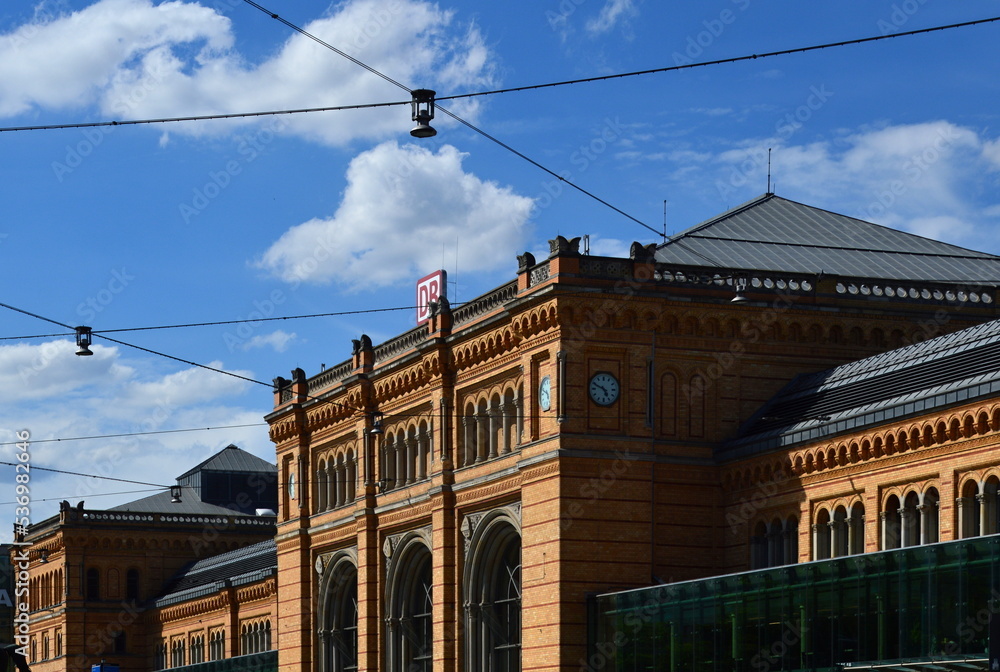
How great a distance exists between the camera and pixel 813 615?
40219 millimetres

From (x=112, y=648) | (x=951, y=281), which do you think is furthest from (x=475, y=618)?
(x=112, y=648)

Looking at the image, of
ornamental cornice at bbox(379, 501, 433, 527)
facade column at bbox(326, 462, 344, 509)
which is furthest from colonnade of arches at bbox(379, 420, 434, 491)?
facade column at bbox(326, 462, 344, 509)

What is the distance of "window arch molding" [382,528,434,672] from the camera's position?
58125 millimetres

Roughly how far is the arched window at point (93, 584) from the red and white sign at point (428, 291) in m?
47.4

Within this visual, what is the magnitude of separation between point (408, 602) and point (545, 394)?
42.5ft

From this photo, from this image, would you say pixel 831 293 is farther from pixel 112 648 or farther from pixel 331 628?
pixel 112 648

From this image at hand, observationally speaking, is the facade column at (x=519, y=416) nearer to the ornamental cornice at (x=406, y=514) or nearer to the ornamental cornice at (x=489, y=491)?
the ornamental cornice at (x=489, y=491)

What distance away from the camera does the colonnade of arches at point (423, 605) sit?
172ft

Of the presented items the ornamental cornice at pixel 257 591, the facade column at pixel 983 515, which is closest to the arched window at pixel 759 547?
the facade column at pixel 983 515

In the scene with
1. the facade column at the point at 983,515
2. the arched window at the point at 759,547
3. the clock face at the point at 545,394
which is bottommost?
the arched window at the point at 759,547

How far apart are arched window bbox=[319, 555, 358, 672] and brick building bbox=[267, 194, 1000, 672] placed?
6.93 metres

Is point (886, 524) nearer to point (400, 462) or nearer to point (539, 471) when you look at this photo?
point (539, 471)

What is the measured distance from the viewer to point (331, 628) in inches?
2586

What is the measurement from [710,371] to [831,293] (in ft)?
14.2
